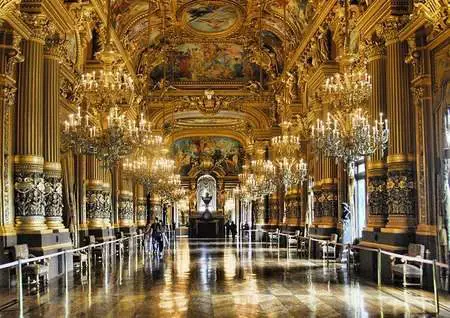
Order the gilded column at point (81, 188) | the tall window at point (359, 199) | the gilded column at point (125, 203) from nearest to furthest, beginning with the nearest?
the tall window at point (359, 199)
the gilded column at point (81, 188)
the gilded column at point (125, 203)

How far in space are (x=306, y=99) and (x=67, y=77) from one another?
10788 millimetres

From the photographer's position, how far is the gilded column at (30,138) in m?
13.4

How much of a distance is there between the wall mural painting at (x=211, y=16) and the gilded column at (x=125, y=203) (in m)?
7.44

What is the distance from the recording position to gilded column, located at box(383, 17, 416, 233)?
13617 millimetres

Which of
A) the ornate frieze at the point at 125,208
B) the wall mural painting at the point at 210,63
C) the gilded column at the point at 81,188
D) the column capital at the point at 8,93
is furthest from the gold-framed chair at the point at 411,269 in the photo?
the wall mural painting at the point at 210,63

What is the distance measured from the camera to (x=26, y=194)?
527 inches

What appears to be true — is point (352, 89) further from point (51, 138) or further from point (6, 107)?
point (6, 107)

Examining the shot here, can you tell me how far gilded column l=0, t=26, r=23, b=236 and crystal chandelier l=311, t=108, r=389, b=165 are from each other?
6.52 metres

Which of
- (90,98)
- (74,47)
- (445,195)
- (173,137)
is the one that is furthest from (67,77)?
(173,137)

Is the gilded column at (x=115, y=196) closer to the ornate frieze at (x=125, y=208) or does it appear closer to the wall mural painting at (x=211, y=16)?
the ornate frieze at (x=125, y=208)

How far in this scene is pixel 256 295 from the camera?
11289 millimetres

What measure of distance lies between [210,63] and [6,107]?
19847 millimetres

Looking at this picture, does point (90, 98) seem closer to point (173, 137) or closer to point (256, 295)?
point (256, 295)

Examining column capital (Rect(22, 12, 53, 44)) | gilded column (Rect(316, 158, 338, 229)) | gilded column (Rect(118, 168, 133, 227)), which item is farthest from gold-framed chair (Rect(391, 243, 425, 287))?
gilded column (Rect(118, 168, 133, 227))
